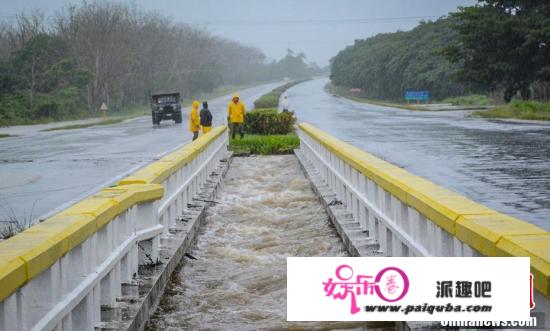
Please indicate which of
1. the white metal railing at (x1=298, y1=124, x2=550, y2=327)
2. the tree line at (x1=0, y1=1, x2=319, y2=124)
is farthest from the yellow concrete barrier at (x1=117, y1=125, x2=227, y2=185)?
the tree line at (x1=0, y1=1, x2=319, y2=124)

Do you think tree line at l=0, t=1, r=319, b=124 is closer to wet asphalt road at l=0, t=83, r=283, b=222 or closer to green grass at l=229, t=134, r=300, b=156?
wet asphalt road at l=0, t=83, r=283, b=222

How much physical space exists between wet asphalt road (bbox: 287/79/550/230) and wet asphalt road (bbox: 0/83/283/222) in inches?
258

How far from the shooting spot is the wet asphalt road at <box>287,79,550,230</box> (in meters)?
13.2

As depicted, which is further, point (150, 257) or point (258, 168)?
point (258, 168)

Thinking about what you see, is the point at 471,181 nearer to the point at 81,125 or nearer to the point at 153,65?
the point at 81,125

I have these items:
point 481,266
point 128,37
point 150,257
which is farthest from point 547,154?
point 128,37

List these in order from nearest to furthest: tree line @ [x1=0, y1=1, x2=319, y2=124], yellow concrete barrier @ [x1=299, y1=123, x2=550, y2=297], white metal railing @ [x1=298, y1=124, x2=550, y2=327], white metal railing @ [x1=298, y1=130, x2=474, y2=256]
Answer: yellow concrete barrier @ [x1=299, y1=123, x2=550, y2=297] → white metal railing @ [x1=298, y1=124, x2=550, y2=327] → white metal railing @ [x1=298, y1=130, x2=474, y2=256] → tree line @ [x1=0, y1=1, x2=319, y2=124]

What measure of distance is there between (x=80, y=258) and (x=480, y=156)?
16114mm

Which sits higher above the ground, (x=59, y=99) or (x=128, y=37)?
(x=128, y=37)

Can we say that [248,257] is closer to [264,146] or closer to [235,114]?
[264,146]

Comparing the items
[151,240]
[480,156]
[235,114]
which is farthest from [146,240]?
[235,114]

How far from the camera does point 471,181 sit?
1562 centimetres

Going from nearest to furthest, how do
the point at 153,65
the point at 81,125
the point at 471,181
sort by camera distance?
the point at 471,181 < the point at 81,125 < the point at 153,65

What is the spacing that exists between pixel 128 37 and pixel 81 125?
3516 cm
